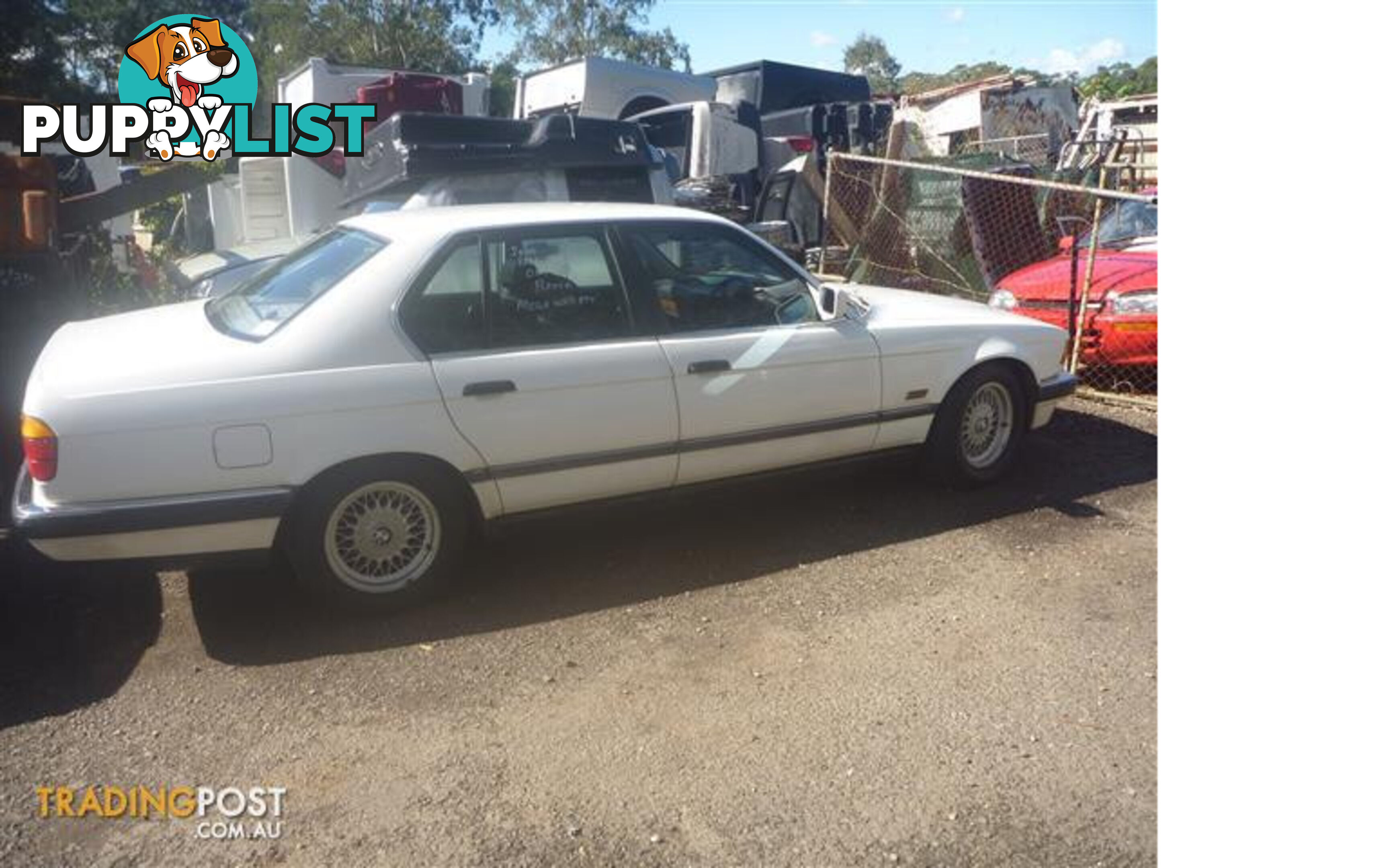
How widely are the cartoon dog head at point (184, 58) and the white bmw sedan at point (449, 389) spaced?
40.1 feet

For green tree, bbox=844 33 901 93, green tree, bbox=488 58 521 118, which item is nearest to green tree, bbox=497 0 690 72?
green tree, bbox=488 58 521 118

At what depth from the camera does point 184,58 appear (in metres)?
14.8

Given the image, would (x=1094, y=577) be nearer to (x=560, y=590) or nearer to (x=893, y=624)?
(x=893, y=624)

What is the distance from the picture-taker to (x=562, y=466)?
12.8 ft

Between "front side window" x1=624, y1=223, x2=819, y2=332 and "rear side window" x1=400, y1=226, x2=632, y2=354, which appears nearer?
"rear side window" x1=400, y1=226, x2=632, y2=354

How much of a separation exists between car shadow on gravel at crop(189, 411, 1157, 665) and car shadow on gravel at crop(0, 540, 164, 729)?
0.75ft

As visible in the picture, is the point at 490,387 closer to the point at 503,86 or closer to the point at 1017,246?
the point at 1017,246

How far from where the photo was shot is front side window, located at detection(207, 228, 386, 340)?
368 centimetres

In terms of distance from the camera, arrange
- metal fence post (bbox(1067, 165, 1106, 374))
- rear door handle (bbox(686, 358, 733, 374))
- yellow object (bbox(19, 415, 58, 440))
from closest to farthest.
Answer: yellow object (bbox(19, 415, 58, 440)) < rear door handle (bbox(686, 358, 733, 374)) < metal fence post (bbox(1067, 165, 1106, 374))

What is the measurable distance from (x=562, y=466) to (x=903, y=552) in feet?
5.17

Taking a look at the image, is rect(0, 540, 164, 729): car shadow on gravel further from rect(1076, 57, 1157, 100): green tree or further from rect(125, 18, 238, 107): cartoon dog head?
rect(1076, 57, 1157, 100): green tree

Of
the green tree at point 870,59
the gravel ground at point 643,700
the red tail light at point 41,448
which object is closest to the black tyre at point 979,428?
the gravel ground at point 643,700

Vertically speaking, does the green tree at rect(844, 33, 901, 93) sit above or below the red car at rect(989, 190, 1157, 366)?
above

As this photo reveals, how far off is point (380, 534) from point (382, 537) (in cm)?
1
